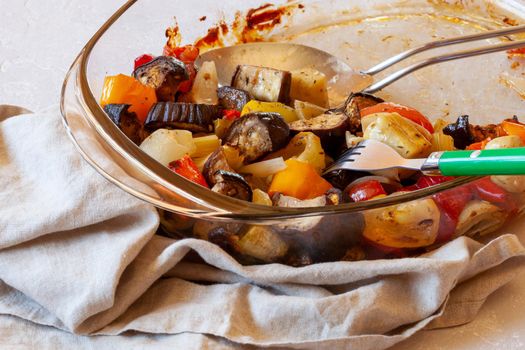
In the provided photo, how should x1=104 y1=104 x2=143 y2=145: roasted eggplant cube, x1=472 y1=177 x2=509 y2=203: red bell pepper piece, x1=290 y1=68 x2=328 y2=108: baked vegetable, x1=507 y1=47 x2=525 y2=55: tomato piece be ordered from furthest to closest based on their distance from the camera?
x1=507 y1=47 x2=525 y2=55: tomato piece < x1=290 y1=68 x2=328 y2=108: baked vegetable < x1=104 y1=104 x2=143 y2=145: roasted eggplant cube < x1=472 y1=177 x2=509 y2=203: red bell pepper piece

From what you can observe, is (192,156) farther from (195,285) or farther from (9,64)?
(9,64)

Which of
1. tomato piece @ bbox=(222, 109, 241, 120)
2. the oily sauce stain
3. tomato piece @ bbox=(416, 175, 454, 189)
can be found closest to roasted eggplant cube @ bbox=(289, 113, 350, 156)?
tomato piece @ bbox=(222, 109, 241, 120)

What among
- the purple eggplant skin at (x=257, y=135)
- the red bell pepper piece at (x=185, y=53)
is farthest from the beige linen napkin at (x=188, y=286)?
the red bell pepper piece at (x=185, y=53)

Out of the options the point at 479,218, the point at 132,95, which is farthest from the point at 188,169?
the point at 479,218

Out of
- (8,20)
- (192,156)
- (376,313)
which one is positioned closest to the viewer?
(376,313)

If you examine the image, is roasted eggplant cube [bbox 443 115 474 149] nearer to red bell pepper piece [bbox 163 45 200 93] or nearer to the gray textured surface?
the gray textured surface

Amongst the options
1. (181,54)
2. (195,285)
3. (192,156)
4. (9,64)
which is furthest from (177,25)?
(195,285)

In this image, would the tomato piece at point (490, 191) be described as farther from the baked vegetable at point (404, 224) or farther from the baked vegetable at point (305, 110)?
the baked vegetable at point (305, 110)
